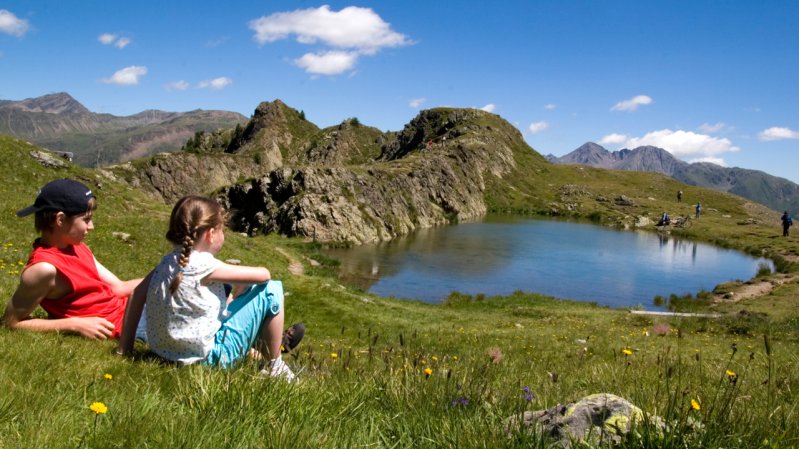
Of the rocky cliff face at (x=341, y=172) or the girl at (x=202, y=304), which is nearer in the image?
the girl at (x=202, y=304)

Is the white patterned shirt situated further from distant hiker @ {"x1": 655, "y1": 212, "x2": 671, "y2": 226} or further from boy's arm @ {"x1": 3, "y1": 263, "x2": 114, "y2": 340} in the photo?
distant hiker @ {"x1": 655, "y1": 212, "x2": 671, "y2": 226}

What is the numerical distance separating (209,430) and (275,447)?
1.71ft

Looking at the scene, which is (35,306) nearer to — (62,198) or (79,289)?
(79,289)

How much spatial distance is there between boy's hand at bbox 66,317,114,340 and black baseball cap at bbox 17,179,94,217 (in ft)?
4.54

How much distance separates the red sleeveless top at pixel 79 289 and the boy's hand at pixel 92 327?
34 cm

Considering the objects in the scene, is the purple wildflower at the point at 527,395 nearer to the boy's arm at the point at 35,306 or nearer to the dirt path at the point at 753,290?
the boy's arm at the point at 35,306

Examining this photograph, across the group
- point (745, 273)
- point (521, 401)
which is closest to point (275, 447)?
point (521, 401)

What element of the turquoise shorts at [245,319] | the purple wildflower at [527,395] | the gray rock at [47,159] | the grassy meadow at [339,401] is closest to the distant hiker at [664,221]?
the gray rock at [47,159]

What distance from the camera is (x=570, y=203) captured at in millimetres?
141500

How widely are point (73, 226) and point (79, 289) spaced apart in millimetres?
970

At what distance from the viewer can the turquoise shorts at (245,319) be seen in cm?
598

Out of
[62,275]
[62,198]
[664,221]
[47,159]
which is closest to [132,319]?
[62,275]

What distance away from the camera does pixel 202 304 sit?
19.3 ft

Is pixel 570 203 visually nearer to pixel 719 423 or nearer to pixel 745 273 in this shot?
pixel 745 273
